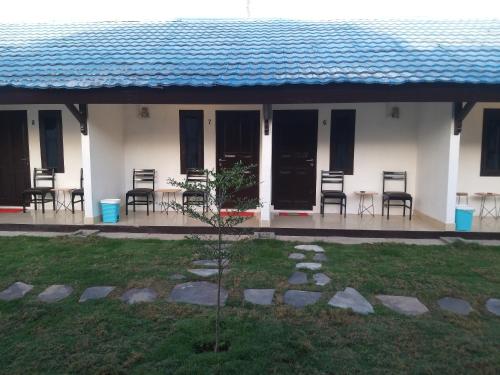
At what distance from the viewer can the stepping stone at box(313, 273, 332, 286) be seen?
4480 mm

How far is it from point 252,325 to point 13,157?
7.63 metres

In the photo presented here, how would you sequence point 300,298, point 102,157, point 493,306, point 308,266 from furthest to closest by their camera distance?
point 102,157 < point 308,266 < point 300,298 < point 493,306

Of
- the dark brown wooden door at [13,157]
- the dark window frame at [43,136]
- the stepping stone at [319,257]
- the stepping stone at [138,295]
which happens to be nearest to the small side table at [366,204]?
the stepping stone at [319,257]

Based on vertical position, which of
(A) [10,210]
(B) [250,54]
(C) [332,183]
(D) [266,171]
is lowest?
(A) [10,210]

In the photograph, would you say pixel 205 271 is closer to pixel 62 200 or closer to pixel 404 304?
pixel 404 304

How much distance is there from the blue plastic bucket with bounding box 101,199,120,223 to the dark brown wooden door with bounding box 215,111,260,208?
2412 mm

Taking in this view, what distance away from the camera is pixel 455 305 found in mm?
3914

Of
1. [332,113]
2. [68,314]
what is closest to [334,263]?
[68,314]

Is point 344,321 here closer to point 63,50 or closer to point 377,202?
point 377,202

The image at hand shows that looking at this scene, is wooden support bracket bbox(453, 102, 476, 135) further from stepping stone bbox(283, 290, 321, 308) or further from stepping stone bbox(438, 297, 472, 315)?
stepping stone bbox(283, 290, 321, 308)

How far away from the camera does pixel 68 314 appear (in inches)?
145

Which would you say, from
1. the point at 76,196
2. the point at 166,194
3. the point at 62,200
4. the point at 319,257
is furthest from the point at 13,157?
the point at 319,257

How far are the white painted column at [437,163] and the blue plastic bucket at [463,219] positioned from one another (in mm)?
101

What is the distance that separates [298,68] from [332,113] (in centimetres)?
187
